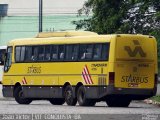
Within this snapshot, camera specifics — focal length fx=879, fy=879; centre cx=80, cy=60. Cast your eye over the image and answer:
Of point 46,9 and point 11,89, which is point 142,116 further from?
point 46,9

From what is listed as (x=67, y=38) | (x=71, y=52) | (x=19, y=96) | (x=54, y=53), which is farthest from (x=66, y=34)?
(x=19, y=96)

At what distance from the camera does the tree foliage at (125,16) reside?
4991 cm

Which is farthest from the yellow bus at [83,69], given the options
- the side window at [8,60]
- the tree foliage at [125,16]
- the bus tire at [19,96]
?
the tree foliage at [125,16]

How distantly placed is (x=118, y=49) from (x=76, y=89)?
2.97 m

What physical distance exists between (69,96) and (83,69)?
1430 millimetres

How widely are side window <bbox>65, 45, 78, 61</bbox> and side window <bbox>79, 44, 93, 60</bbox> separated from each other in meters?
0.31

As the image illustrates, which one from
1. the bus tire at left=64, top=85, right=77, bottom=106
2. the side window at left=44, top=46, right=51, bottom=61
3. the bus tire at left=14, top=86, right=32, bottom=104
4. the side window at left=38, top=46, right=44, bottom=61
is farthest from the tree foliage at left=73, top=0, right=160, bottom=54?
the bus tire at left=64, top=85, right=77, bottom=106

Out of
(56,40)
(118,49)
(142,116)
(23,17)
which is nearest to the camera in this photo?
(142,116)

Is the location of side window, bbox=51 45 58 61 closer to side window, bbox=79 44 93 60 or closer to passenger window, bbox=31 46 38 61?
passenger window, bbox=31 46 38 61

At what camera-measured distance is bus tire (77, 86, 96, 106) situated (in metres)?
35.6

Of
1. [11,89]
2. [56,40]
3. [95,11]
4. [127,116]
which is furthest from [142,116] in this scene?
[95,11]

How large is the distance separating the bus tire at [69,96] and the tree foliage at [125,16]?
1343 cm

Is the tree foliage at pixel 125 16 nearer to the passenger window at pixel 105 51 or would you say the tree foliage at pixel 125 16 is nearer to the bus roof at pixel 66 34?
the bus roof at pixel 66 34

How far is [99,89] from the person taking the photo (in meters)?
35.0
